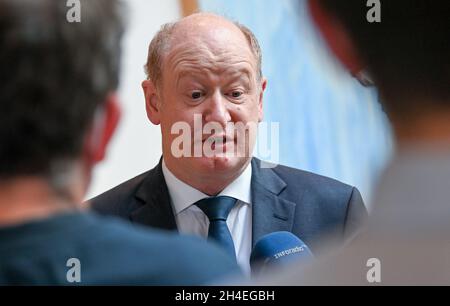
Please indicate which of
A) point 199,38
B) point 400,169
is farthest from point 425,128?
point 199,38

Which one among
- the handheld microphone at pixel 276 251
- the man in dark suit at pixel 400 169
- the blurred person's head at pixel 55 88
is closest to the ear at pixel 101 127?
the blurred person's head at pixel 55 88

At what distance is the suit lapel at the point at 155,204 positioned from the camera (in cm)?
268

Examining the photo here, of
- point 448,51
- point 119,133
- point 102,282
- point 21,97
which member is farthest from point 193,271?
point 448,51

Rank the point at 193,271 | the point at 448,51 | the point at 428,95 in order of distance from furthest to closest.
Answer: the point at 448,51, the point at 428,95, the point at 193,271

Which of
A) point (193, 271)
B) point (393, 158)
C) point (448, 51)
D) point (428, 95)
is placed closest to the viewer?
point (393, 158)

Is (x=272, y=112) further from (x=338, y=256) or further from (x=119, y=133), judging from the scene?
(x=338, y=256)

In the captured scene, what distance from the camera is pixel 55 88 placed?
4.97 ft

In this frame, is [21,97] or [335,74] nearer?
[21,97]

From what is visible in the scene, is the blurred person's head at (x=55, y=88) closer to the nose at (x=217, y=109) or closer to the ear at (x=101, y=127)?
the ear at (x=101, y=127)

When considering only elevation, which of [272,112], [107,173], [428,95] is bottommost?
→ [107,173]

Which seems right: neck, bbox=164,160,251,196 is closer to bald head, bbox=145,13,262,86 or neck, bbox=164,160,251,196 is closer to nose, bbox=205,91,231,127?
nose, bbox=205,91,231,127

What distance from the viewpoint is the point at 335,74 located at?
8.89 ft

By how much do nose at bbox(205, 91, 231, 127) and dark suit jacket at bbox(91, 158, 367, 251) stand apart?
195 millimetres

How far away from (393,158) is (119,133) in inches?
64.7
